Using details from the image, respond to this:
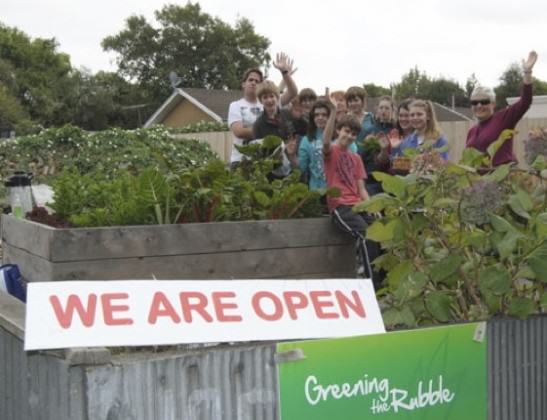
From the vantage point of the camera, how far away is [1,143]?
1684 centimetres

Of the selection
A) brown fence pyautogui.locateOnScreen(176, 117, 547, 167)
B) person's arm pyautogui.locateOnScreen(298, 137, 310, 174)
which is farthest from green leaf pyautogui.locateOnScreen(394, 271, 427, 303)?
brown fence pyautogui.locateOnScreen(176, 117, 547, 167)

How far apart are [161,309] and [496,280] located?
1265 mm

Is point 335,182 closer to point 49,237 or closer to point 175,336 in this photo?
point 49,237

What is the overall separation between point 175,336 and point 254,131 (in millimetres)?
4104

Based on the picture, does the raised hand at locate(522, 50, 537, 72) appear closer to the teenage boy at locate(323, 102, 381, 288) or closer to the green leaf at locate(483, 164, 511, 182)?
the teenage boy at locate(323, 102, 381, 288)

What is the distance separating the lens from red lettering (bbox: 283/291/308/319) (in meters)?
2.81

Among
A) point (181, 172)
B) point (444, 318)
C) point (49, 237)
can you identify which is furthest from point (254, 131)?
point (444, 318)

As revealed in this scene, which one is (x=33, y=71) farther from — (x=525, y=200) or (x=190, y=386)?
(x=190, y=386)

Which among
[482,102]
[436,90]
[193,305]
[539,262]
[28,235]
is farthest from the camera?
[436,90]

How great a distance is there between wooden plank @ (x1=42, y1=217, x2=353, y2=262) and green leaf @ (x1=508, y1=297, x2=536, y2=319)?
1671mm

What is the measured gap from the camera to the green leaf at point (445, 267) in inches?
124

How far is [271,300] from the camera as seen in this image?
9.25 feet

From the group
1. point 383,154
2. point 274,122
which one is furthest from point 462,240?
point 383,154

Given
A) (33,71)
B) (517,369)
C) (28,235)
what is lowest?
(517,369)
